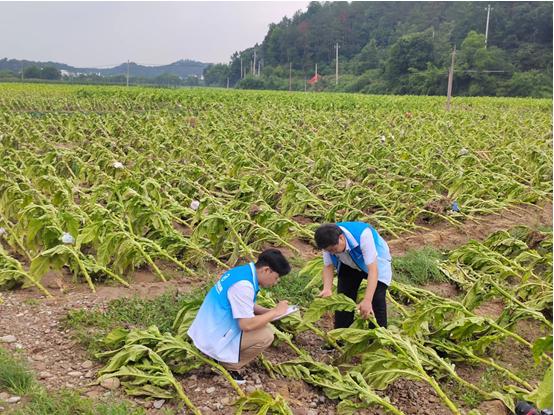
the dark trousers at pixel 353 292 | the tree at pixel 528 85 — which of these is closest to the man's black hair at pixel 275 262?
the dark trousers at pixel 353 292

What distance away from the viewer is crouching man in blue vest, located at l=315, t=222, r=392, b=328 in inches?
160

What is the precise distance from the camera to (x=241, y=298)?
12.5 feet

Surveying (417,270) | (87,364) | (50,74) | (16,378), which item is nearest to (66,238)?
(87,364)

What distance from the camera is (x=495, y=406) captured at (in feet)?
13.1

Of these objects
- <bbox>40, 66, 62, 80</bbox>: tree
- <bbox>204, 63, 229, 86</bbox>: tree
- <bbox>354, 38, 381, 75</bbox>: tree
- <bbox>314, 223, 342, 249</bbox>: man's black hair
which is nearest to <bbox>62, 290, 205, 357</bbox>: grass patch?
<bbox>314, 223, 342, 249</bbox>: man's black hair

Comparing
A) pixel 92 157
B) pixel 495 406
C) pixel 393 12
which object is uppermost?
pixel 393 12

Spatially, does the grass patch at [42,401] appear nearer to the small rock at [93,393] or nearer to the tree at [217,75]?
the small rock at [93,393]

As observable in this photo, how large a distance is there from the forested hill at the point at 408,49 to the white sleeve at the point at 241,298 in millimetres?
40863

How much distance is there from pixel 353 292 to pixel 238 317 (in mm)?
1253

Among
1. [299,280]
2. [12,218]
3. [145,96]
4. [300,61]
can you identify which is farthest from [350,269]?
[300,61]

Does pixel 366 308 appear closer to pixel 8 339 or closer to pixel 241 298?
pixel 241 298

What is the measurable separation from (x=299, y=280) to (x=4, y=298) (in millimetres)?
2606

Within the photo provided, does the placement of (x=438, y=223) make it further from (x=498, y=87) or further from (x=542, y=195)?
(x=498, y=87)

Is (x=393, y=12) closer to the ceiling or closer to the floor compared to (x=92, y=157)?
closer to the ceiling
